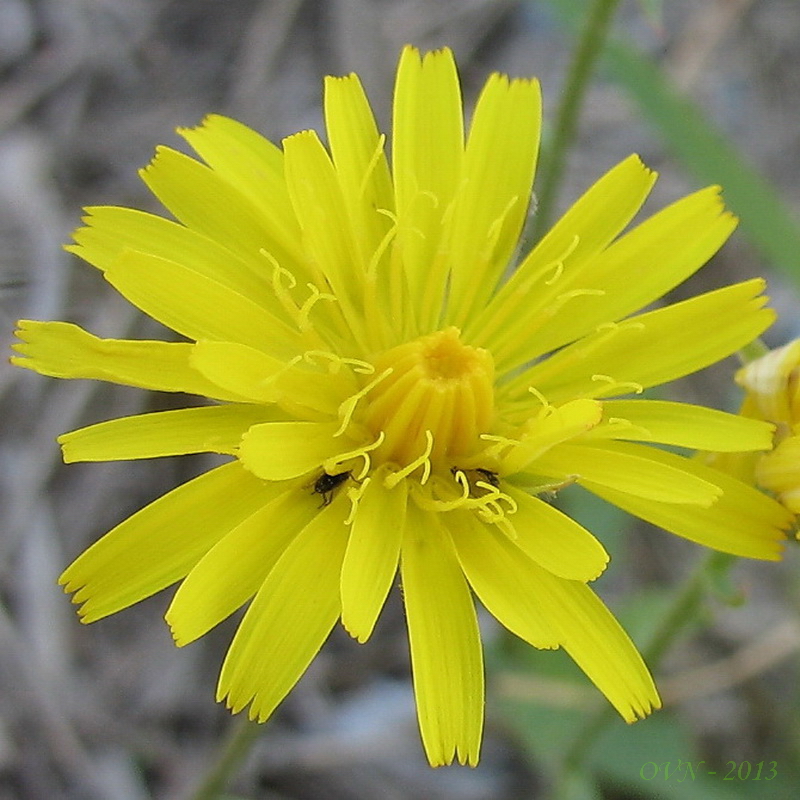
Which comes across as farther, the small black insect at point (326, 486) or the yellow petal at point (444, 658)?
the small black insect at point (326, 486)

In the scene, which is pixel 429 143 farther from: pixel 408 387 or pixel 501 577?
pixel 501 577

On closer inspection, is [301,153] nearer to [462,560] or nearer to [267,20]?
[462,560]

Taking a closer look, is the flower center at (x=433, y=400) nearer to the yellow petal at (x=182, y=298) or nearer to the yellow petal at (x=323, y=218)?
the yellow petal at (x=323, y=218)


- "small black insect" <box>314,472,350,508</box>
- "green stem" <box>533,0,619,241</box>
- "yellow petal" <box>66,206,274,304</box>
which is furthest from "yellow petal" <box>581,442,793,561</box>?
"green stem" <box>533,0,619,241</box>

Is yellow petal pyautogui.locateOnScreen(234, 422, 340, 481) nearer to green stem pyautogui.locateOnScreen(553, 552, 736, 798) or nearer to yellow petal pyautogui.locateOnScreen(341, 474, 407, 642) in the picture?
yellow petal pyautogui.locateOnScreen(341, 474, 407, 642)

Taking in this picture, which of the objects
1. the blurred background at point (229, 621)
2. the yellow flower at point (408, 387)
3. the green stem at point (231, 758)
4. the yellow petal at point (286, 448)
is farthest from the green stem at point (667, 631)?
the green stem at point (231, 758)

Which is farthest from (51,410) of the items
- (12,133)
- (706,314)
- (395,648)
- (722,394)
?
(722,394)

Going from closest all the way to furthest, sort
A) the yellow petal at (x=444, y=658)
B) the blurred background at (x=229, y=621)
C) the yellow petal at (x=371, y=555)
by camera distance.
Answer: the yellow petal at (x=371, y=555) → the yellow petal at (x=444, y=658) → the blurred background at (x=229, y=621)
